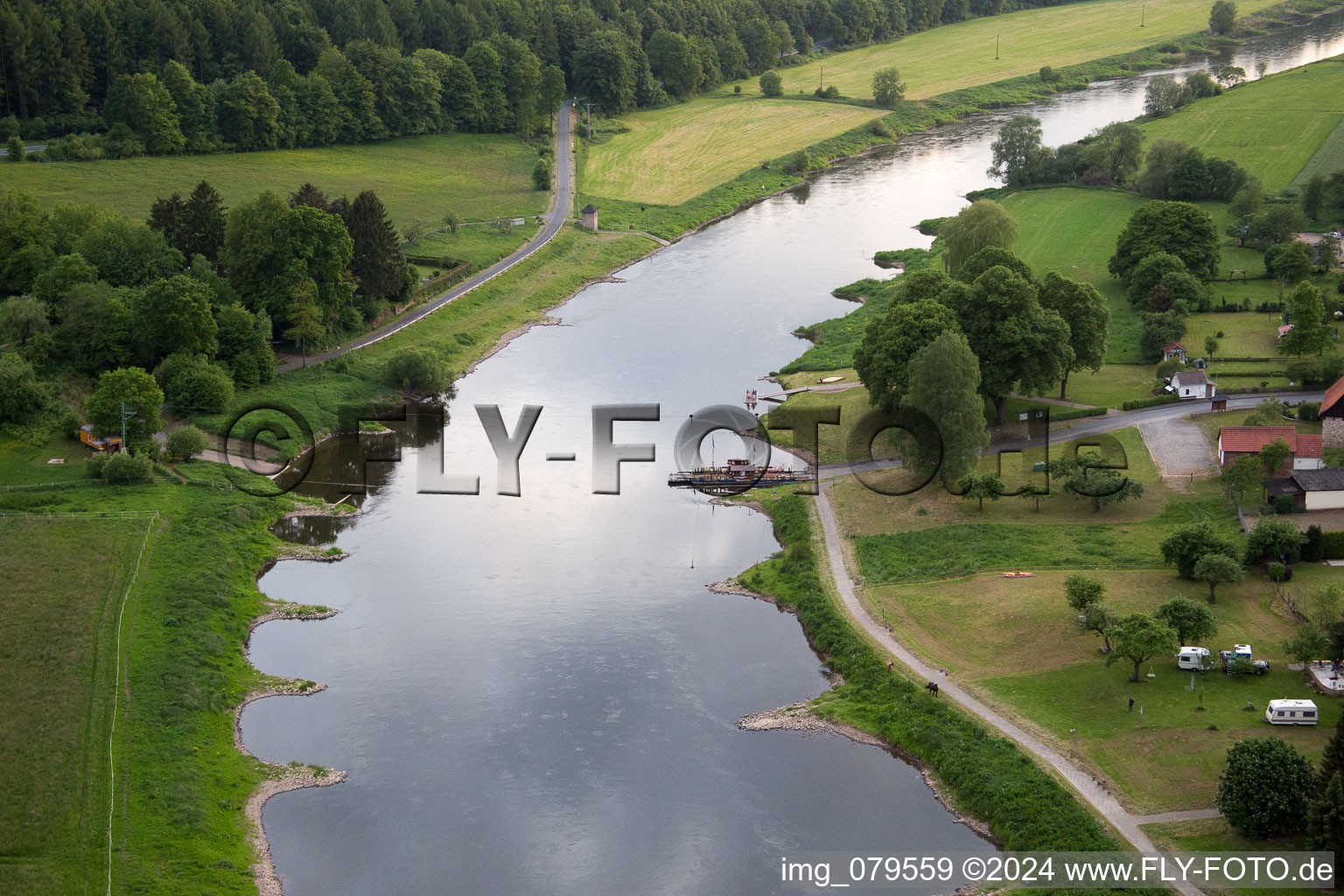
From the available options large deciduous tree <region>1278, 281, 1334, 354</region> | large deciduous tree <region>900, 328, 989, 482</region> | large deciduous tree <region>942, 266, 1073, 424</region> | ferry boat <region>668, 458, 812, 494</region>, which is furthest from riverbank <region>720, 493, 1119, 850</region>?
large deciduous tree <region>1278, 281, 1334, 354</region>

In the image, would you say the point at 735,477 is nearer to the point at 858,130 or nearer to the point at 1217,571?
the point at 1217,571

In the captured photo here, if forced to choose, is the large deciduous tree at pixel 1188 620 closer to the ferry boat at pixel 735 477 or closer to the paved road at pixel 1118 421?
the paved road at pixel 1118 421

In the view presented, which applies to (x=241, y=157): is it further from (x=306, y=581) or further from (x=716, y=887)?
(x=716, y=887)

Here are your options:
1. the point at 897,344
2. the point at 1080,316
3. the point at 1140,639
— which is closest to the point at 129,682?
the point at 1140,639

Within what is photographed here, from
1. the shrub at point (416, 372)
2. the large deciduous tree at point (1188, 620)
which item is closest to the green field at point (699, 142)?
the shrub at point (416, 372)

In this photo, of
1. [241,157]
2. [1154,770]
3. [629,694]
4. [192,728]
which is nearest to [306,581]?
[192,728]
